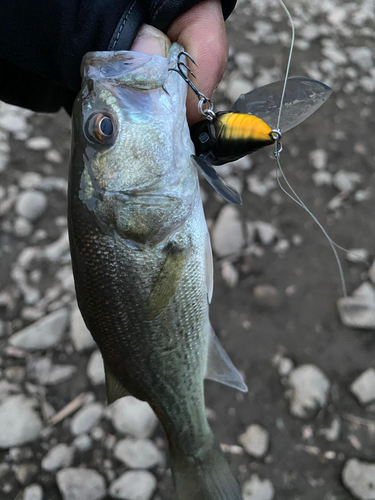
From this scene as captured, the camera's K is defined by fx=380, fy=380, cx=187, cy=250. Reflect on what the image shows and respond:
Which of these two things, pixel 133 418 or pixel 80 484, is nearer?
pixel 80 484

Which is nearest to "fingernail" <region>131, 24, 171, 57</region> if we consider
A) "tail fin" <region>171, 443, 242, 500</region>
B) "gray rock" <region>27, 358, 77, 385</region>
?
"tail fin" <region>171, 443, 242, 500</region>

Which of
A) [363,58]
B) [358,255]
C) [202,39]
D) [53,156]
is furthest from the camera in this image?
[363,58]

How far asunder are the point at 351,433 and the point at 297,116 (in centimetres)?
184

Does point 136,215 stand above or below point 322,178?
above

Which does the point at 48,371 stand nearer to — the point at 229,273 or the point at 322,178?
the point at 229,273

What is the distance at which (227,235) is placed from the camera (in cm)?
273

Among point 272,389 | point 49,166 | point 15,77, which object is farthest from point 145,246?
point 49,166

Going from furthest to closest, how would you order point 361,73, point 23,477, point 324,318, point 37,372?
point 361,73, point 324,318, point 37,372, point 23,477

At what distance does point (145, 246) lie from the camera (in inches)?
52.6

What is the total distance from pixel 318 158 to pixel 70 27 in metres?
2.38

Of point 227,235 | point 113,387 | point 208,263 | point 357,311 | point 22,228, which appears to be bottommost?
point 22,228

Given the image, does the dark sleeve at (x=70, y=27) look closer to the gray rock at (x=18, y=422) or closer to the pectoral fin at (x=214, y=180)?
the pectoral fin at (x=214, y=180)

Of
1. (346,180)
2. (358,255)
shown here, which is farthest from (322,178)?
(358,255)

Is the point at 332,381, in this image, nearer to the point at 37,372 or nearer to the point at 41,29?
the point at 37,372
